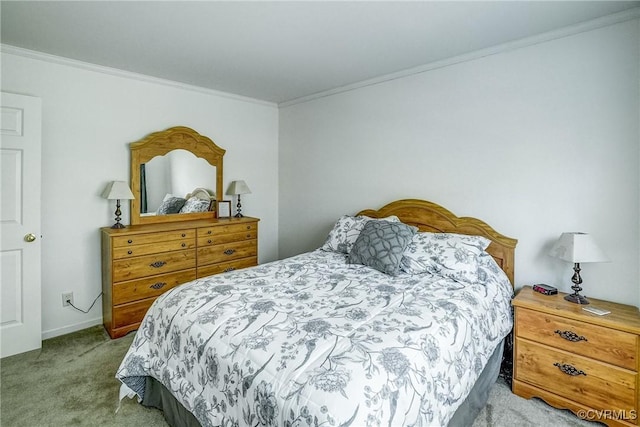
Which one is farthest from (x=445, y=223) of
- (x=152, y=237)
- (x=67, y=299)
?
(x=67, y=299)

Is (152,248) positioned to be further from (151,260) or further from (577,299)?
(577,299)

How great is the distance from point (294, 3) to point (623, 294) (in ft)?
9.16

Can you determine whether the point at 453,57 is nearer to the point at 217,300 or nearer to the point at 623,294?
the point at 623,294

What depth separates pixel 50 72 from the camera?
279 centimetres

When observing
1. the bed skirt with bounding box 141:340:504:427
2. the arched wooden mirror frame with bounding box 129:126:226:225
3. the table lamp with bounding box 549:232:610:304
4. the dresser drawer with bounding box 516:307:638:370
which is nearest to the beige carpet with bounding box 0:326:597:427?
the bed skirt with bounding box 141:340:504:427

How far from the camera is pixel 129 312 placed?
2.88 metres

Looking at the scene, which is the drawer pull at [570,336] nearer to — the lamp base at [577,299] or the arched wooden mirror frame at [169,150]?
the lamp base at [577,299]

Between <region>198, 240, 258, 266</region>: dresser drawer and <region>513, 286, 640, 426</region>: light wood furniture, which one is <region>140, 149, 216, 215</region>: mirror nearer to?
<region>198, 240, 258, 266</region>: dresser drawer

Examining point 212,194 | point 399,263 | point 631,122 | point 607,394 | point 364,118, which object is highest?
point 364,118

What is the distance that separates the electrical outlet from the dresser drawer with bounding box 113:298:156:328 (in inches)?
21.7

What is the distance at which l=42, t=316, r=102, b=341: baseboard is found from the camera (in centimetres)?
287

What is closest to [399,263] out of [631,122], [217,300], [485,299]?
[485,299]

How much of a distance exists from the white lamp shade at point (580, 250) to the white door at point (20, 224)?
393 centimetres

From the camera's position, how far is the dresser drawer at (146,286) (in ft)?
9.25
